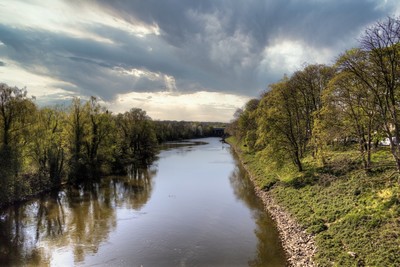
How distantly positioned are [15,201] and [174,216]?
17785 mm

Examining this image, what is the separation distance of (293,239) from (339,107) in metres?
12.4

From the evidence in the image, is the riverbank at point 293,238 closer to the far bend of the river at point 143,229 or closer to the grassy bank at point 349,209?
the grassy bank at point 349,209

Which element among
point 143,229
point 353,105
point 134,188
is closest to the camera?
point 353,105

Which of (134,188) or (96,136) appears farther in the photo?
(96,136)

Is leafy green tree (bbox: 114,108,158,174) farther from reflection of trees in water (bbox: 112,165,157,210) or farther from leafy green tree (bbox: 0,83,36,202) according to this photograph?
leafy green tree (bbox: 0,83,36,202)

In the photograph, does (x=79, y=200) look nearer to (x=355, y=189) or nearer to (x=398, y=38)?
(x=355, y=189)

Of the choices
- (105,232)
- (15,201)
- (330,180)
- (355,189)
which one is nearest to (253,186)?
(330,180)

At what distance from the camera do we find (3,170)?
27.6 metres

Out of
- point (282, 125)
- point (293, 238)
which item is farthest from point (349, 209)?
point (282, 125)

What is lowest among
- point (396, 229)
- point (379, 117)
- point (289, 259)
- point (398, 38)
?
point (289, 259)

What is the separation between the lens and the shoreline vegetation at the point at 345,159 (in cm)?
1554

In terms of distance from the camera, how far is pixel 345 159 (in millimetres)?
26312

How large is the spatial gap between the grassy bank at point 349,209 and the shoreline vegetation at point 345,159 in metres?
0.05

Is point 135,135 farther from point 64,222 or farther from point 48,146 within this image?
point 64,222
